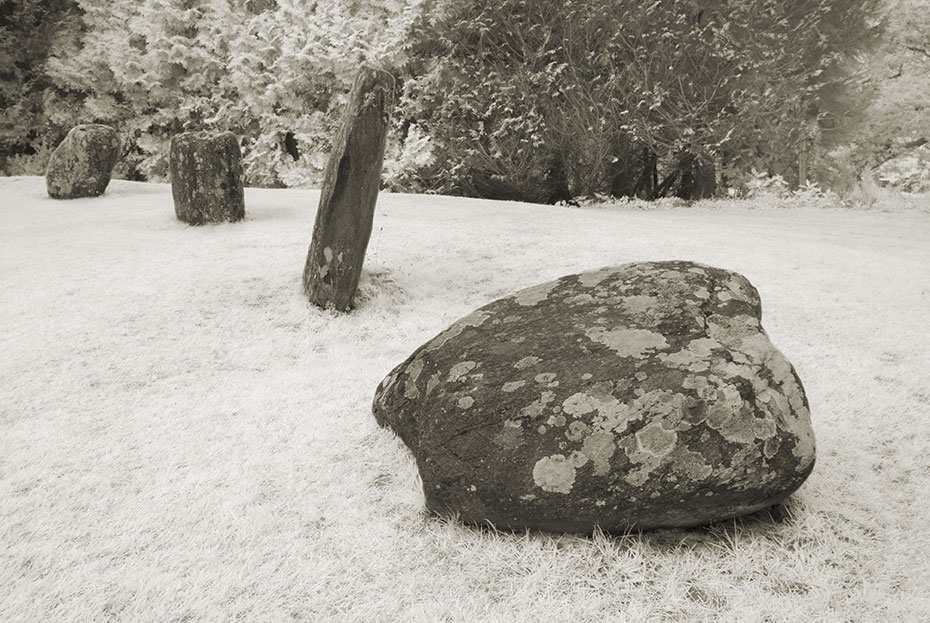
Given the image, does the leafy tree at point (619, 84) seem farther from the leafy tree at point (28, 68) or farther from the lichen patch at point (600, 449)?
the leafy tree at point (28, 68)

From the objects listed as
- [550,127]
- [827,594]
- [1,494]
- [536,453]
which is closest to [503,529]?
[536,453]

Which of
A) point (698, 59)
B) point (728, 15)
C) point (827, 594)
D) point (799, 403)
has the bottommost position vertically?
point (827, 594)

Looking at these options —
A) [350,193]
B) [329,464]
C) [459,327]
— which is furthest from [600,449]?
[350,193]

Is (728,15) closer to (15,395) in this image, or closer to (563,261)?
(563,261)

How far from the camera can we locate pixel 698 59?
13.1m

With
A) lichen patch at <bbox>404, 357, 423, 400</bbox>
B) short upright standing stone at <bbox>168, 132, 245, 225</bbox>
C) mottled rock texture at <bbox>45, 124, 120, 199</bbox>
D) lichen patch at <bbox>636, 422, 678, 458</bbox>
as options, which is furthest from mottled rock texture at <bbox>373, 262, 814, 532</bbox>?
mottled rock texture at <bbox>45, 124, 120, 199</bbox>

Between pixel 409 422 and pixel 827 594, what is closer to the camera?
pixel 827 594

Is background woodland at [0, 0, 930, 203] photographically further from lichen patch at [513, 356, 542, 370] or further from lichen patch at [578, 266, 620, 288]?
lichen patch at [513, 356, 542, 370]

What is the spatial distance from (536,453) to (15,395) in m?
4.19

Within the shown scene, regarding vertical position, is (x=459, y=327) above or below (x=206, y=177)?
below

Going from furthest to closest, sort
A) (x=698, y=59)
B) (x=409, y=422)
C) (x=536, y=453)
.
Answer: (x=698, y=59), (x=409, y=422), (x=536, y=453)

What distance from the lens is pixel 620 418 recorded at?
274 cm

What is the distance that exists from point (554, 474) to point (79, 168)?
13.6 m

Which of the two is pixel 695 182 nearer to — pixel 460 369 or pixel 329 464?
pixel 460 369
